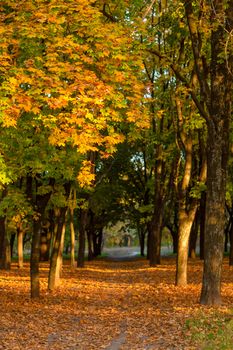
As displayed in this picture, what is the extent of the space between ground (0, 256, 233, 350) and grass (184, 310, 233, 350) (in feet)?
0.37

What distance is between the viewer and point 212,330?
10.7 meters

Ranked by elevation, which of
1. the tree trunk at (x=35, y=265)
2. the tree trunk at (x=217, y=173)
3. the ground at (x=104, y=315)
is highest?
the tree trunk at (x=217, y=173)

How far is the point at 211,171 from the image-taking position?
1421 cm

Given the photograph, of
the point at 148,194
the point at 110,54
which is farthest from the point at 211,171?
the point at 148,194

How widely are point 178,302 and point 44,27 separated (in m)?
9.36

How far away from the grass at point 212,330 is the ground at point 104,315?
11 cm

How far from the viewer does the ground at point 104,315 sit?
10.7 metres

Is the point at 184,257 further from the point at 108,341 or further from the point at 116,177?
the point at 116,177

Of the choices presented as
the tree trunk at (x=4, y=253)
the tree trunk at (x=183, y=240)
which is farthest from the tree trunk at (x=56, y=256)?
the tree trunk at (x=4, y=253)

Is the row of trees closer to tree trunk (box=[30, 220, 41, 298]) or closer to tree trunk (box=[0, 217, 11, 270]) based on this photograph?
tree trunk (box=[30, 220, 41, 298])

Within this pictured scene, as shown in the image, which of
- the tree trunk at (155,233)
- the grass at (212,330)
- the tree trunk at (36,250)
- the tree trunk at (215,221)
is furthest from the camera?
the tree trunk at (155,233)

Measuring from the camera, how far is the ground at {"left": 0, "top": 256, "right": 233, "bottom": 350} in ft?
35.2

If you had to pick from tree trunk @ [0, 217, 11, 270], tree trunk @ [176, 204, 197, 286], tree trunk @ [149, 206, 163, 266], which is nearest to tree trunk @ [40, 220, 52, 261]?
tree trunk @ [0, 217, 11, 270]

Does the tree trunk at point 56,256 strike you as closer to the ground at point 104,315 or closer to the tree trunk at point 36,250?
the ground at point 104,315
